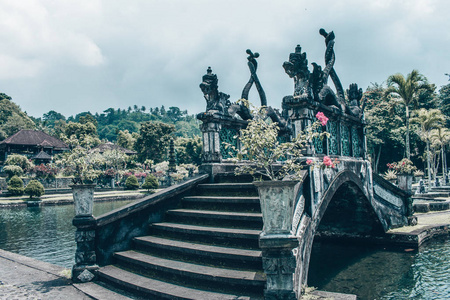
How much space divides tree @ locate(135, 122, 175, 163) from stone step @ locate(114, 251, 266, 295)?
188ft

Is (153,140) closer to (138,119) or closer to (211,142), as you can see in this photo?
(211,142)

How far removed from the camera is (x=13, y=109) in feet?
235

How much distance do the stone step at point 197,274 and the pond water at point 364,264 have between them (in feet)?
11.9

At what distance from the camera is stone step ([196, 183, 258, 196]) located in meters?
7.52

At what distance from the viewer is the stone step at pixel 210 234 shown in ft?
19.3

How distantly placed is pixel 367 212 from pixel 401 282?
135 inches

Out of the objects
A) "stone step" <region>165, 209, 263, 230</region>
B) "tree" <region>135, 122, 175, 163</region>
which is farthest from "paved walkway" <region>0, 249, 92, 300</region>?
"tree" <region>135, 122, 175, 163</region>

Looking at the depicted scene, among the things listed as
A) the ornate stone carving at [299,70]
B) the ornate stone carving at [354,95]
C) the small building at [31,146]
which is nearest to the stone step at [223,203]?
the ornate stone carving at [299,70]

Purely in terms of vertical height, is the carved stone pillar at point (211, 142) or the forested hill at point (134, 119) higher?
the forested hill at point (134, 119)

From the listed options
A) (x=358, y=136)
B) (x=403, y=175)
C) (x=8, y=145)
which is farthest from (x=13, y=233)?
(x=8, y=145)

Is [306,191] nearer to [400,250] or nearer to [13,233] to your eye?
[400,250]

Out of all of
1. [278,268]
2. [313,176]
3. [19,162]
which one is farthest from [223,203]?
[19,162]

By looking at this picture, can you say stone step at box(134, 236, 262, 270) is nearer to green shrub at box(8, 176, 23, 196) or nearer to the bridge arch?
the bridge arch

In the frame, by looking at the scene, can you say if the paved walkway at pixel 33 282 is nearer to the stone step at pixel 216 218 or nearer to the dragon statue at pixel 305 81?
the stone step at pixel 216 218
